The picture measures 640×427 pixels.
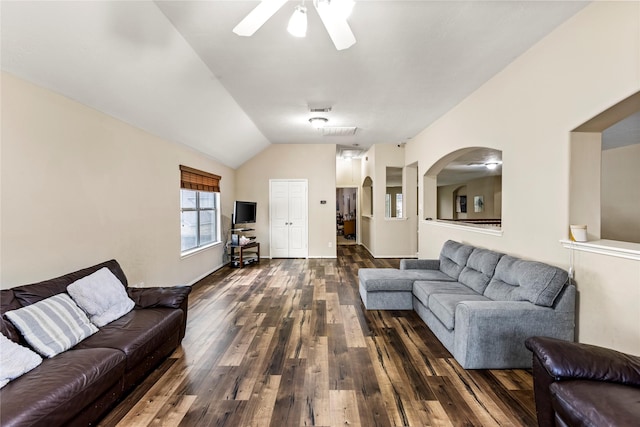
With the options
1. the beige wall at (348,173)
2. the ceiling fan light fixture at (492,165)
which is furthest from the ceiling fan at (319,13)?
the ceiling fan light fixture at (492,165)

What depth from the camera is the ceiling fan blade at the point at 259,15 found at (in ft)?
5.39

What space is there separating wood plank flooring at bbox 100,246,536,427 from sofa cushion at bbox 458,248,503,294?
74 cm

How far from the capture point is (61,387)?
1463mm

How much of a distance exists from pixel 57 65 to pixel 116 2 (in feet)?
2.29

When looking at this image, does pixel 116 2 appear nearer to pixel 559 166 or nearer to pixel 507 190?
pixel 559 166

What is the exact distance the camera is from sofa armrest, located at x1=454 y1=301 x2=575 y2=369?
2.31 metres

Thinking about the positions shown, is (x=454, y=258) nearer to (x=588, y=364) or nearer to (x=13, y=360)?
(x=588, y=364)

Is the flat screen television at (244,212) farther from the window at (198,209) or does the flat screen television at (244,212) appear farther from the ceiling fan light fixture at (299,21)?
the ceiling fan light fixture at (299,21)

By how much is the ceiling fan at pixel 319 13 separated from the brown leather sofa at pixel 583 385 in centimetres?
231

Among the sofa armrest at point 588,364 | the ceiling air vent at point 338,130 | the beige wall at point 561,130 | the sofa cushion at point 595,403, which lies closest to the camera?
the sofa cushion at point 595,403

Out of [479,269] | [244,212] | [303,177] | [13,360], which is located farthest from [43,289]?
[303,177]

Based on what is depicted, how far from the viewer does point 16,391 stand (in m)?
1.41

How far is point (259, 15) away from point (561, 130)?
2.69m

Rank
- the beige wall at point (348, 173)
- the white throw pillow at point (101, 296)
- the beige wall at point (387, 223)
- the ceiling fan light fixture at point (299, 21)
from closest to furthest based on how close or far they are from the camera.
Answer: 1. the ceiling fan light fixture at point (299, 21)
2. the white throw pillow at point (101, 296)
3. the beige wall at point (387, 223)
4. the beige wall at point (348, 173)
